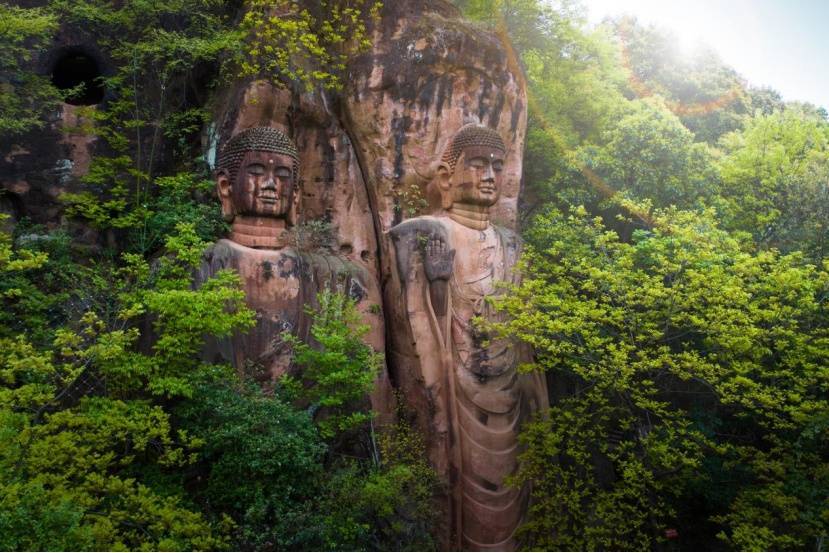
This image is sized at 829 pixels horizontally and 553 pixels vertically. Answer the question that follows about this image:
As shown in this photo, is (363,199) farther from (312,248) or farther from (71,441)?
(71,441)

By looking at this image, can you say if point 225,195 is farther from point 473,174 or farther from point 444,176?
point 473,174

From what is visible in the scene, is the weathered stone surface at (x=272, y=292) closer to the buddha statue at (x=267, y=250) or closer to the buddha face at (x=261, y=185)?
the buddha statue at (x=267, y=250)

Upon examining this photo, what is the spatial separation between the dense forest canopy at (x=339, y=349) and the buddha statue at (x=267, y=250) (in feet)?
1.57

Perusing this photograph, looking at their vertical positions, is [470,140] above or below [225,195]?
above

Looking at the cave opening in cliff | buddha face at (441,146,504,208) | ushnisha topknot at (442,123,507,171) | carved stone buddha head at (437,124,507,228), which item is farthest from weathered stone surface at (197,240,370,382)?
the cave opening in cliff

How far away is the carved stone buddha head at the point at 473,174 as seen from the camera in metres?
10.8

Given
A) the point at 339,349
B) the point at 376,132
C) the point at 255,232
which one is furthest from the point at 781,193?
the point at 255,232

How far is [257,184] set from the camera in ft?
33.4

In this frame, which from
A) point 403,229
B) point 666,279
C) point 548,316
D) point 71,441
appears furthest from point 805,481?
point 71,441

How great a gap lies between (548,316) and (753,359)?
285 centimetres

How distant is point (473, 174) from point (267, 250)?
326cm

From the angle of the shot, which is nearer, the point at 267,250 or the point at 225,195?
the point at 267,250

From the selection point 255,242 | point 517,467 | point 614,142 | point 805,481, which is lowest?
point 517,467

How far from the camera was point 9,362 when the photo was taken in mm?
7332
